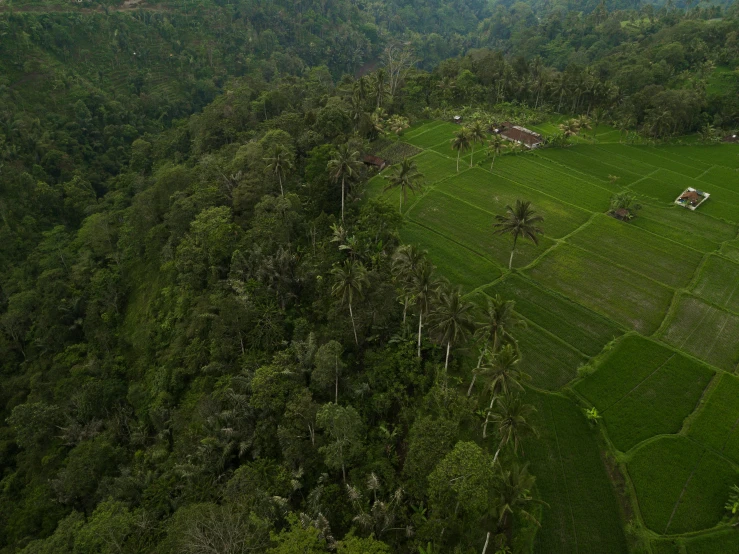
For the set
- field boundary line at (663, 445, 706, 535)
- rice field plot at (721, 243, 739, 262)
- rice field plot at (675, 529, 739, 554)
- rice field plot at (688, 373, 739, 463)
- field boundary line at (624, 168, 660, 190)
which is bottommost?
rice field plot at (675, 529, 739, 554)

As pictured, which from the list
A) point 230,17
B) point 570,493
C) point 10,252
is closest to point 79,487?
point 570,493

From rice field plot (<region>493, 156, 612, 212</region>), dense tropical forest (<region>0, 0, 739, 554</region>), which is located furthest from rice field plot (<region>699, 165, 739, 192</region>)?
rice field plot (<region>493, 156, 612, 212</region>)

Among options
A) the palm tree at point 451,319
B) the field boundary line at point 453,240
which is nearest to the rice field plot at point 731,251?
the field boundary line at point 453,240

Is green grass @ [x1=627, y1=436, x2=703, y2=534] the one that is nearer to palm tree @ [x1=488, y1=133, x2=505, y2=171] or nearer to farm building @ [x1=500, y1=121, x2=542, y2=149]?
palm tree @ [x1=488, y1=133, x2=505, y2=171]

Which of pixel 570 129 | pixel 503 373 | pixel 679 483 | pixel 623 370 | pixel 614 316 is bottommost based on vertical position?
pixel 679 483

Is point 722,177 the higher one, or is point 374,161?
point 374,161

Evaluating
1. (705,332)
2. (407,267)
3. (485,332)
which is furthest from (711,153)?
(485,332)

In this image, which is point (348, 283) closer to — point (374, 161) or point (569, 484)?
point (569, 484)
